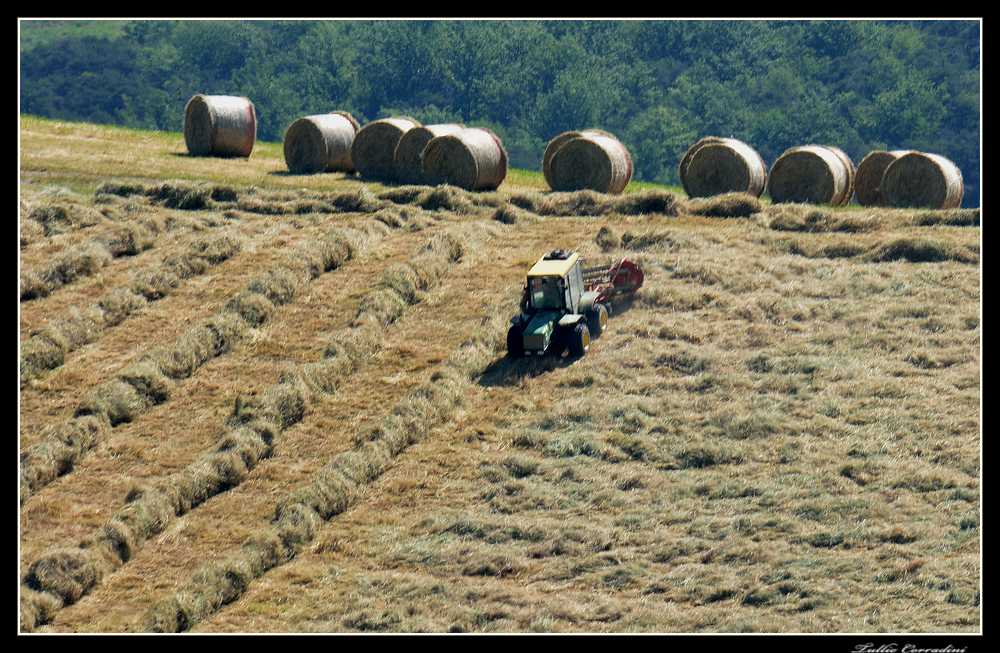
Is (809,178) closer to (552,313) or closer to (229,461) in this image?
(552,313)

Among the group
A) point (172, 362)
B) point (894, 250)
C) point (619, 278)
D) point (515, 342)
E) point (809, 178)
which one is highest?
point (809, 178)

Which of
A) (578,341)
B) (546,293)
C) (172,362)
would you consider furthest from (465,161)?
(172,362)

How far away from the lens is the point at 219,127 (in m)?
43.0

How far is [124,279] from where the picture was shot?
1136 inches

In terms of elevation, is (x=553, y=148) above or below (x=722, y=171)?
above

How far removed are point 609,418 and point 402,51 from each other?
89.1 metres

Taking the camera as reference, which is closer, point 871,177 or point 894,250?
point 894,250

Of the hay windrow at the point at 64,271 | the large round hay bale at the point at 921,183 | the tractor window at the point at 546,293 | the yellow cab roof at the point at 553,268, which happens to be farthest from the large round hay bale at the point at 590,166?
A: the tractor window at the point at 546,293

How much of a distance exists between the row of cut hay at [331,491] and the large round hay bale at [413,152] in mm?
12416

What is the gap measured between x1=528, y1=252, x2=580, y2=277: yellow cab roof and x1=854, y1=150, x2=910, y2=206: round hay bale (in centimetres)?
1301

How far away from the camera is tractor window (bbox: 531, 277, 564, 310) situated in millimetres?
25234

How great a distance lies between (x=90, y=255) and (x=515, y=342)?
8966mm

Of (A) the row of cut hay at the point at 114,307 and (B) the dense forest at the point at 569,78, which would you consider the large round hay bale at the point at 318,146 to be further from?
(B) the dense forest at the point at 569,78

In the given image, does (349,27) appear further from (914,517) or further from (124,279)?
(914,517)
